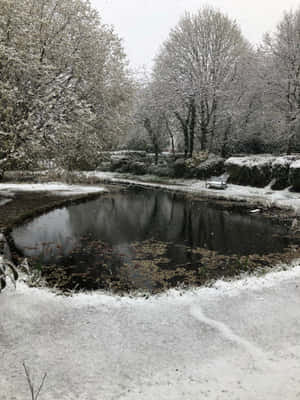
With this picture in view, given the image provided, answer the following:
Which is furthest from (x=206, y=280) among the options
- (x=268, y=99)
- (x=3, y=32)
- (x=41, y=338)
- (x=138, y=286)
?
(x=268, y=99)

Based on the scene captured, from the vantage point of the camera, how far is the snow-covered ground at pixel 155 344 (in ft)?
11.4

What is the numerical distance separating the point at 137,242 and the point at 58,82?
8.43 meters

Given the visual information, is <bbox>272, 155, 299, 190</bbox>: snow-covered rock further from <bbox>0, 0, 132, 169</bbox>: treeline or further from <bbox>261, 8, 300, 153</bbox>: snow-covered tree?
<bbox>0, 0, 132, 169</bbox>: treeline

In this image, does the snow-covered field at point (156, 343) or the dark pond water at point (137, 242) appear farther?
the dark pond water at point (137, 242)

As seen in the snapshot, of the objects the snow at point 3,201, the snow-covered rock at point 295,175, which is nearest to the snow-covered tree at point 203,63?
the snow-covered rock at point 295,175

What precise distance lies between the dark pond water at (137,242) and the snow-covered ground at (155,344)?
1.41m

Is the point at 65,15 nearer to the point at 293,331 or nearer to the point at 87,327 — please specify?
the point at 87,327

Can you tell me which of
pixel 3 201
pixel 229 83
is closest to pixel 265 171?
pixel 229 83

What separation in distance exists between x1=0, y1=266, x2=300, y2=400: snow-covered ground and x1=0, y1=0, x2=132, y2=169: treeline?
7445 mm

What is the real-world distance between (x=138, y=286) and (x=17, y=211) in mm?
10403

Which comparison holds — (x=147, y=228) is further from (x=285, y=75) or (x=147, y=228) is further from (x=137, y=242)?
(x=285, y=75)

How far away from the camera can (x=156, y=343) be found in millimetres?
4473

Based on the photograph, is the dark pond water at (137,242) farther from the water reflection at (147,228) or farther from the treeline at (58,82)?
the treeline at (58,82)

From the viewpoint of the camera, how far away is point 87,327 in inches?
190
